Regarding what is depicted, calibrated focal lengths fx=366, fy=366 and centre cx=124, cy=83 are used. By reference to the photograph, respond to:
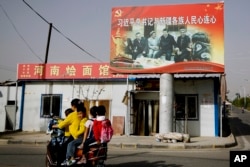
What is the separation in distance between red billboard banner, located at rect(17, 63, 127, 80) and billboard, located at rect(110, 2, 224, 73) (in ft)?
5.68

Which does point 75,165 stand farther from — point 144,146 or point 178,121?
point 178,121

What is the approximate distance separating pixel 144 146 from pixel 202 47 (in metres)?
6.13

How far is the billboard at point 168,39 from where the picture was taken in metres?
18.2

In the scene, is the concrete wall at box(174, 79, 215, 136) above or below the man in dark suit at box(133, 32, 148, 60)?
below

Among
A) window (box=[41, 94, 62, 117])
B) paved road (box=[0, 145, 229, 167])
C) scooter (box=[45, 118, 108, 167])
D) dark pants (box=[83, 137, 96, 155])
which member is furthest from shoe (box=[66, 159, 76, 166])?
window (box=[41, 94, 62, 117])

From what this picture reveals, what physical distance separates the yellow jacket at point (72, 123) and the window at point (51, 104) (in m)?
14.4

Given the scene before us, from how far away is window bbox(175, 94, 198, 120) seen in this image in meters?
20.2

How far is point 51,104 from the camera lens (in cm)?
2225

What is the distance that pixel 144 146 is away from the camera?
1528cm

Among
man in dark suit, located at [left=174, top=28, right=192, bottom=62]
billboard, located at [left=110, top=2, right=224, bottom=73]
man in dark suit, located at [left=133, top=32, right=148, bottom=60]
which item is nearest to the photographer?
billboard, located at [left=110, top=2, right=224, bottom=73]

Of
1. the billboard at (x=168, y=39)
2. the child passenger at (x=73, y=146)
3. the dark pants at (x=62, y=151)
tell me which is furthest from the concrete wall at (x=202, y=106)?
the child passenger at (x=73, y=146)

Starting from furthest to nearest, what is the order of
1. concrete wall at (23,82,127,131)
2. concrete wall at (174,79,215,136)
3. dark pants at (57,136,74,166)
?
concrete wall at (23,82,127,131)
concrete wall at (174,79,215,136)
dark pants at (57,136,74,166)

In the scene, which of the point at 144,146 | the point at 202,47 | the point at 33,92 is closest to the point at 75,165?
the point at 144,146

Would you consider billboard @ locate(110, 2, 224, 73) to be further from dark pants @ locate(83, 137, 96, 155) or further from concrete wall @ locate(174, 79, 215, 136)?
dark pants @ locate(83, 137, 96, 155)
